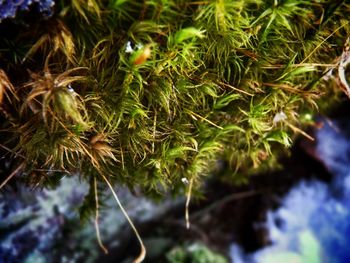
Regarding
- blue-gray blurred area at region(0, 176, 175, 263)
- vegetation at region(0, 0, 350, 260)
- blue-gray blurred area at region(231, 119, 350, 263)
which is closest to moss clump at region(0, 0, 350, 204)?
vegetation at region(0, 0, 350, 260)

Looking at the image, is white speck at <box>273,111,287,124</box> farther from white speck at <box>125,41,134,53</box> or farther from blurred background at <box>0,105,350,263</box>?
white speck at <box>125,41,134,53</box>

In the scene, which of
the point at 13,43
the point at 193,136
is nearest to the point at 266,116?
the point at 193,136

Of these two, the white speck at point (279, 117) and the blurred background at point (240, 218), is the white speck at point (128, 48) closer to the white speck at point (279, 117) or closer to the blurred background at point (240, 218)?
the white speck at point (279, 117)

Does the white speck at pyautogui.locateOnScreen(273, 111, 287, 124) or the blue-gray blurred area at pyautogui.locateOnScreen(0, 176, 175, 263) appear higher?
the white speck at pyautogui.locateOnScreen(273, 111, 287, 124)

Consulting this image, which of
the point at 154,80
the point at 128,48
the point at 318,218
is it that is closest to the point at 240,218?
the point at 318,218

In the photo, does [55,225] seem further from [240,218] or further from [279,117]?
[279,117]

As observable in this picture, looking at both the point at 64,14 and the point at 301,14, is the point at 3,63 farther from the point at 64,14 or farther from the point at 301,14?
the point at 301,14

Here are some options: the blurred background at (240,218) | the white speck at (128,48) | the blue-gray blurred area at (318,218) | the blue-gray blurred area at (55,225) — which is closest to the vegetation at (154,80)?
the white speck at (128,48)
